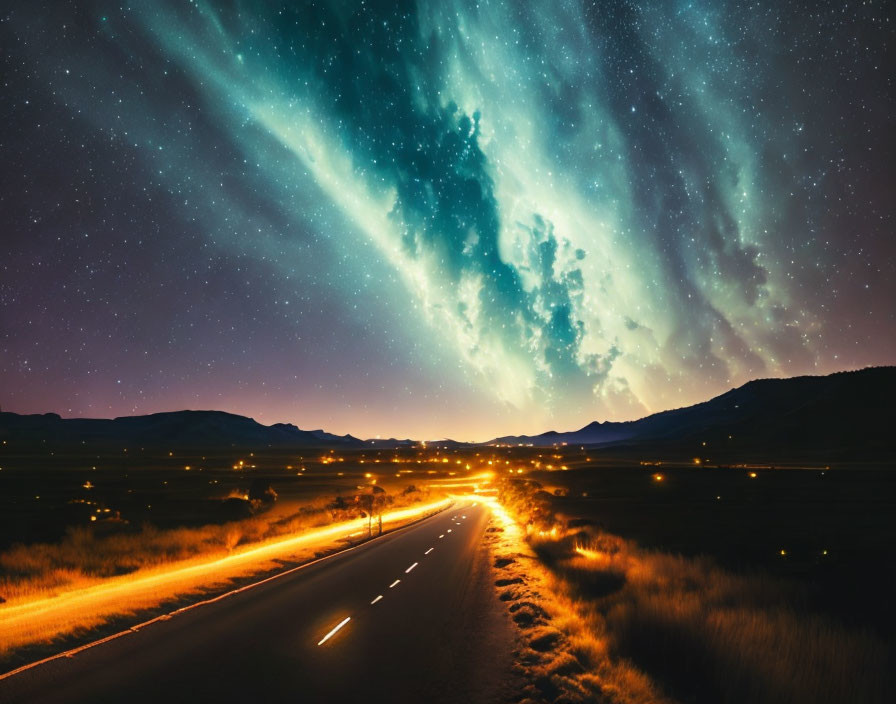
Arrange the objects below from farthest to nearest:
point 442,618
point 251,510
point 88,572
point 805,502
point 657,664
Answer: point 805,502
point 251,510
point 88,572
point 442,618
point 657,664

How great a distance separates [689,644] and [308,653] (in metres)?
7.27

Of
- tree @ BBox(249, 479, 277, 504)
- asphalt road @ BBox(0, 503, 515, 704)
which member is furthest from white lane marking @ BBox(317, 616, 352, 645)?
tree @ BBox(249, 479, 277, 504)

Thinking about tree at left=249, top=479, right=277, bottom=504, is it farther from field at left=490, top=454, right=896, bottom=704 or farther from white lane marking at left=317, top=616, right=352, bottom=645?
white lane marking at left=317, top=616, right=352, bottom=645

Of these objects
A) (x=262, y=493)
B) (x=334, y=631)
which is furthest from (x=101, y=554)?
(x=262, y=493)

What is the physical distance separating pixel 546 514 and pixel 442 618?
3103cm

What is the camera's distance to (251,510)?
51.0 metres

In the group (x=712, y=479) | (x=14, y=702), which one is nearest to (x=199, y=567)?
(x=14, y=702)

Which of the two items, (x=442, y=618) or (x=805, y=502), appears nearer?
(x=442, y=618)

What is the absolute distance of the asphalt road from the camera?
8.03 metres

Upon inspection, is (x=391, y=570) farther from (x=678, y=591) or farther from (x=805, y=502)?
(x=805, y=502)

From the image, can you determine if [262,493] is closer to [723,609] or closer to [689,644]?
[723,609]

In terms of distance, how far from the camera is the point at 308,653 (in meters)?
9.87

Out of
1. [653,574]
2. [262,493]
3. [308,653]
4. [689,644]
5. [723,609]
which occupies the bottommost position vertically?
[653,574]

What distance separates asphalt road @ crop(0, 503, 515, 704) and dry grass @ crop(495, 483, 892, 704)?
3.36ft
